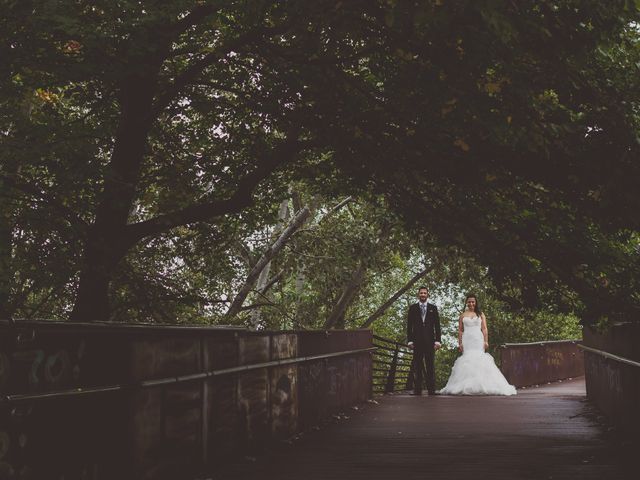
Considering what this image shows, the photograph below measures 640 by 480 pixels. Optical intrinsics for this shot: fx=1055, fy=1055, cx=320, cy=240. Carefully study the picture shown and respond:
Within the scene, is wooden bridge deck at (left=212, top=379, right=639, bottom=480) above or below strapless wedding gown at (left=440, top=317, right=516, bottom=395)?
below

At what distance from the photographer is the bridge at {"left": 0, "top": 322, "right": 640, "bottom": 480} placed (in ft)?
18.2

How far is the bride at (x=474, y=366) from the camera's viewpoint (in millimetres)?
21266

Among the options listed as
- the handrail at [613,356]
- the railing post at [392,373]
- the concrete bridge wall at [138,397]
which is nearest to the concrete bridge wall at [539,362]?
the railing post at [392,373]

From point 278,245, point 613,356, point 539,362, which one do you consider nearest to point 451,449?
point 613,356

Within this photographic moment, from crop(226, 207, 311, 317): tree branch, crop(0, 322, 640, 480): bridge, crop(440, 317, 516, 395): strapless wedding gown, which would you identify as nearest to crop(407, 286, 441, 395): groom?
crop(440, 317, 516, 395): strapless wedding gown

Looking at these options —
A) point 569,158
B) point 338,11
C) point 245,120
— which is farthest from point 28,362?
point 245,120

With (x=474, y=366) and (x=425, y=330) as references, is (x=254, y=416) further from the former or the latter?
(x=474, y=366)

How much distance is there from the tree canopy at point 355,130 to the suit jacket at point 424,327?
4.04m

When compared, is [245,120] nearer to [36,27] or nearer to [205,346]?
[36,27]

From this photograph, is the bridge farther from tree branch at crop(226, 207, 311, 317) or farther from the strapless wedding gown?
tree branch at crop(226, 207, 311, 317)

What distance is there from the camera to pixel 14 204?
1341 cm

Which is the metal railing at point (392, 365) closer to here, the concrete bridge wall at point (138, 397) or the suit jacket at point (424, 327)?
the suit jacket at point (424, 327)

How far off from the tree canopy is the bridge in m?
1.55

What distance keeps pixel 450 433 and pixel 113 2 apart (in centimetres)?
604
